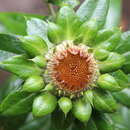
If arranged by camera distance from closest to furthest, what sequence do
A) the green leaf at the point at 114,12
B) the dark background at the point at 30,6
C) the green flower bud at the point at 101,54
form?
the green flower bud at the point at 101,54
the green leaf at the point at 114,12
the dark background at the point at 30,6

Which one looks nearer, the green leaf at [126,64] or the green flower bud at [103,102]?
the green flower bud at [103,102]

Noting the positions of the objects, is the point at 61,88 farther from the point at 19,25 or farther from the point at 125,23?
the point at 125,23

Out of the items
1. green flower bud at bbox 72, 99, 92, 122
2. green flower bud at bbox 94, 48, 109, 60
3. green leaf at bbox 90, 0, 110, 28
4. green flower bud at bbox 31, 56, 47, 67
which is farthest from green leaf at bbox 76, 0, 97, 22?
green flower bud at bbox 72, 99, 92, 122

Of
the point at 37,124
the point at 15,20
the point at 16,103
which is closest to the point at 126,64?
the point at 16,103

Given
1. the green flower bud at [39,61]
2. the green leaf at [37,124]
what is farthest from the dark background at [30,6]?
the green flower bud at [39,61]

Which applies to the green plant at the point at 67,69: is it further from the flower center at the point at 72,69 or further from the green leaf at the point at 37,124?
the green leaf at the point at 37,124

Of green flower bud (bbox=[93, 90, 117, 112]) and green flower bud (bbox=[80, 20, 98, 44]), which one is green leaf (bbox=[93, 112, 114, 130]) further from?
green flower bud (bbox=[80, 20, 98, 44])
